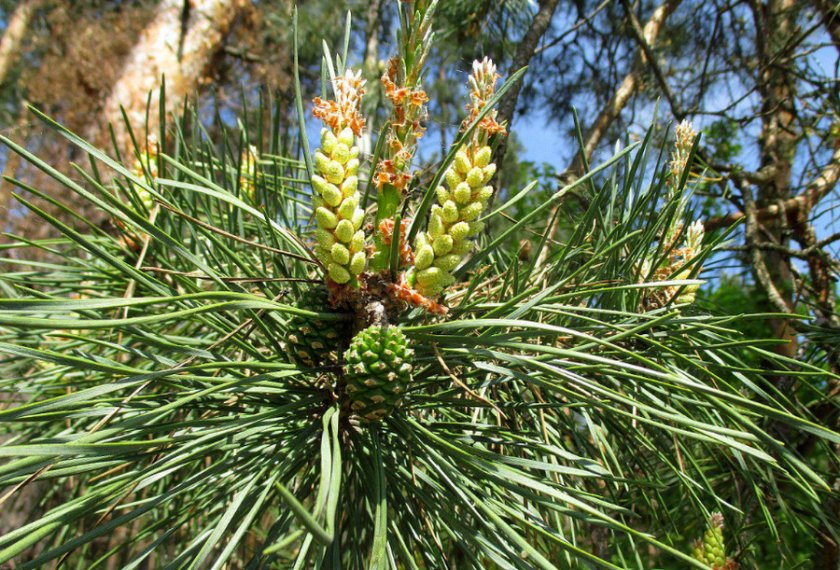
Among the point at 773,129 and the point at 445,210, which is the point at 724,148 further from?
the point at 445,210

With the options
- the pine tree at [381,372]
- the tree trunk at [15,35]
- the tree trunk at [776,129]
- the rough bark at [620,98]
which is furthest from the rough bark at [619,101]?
the tree trunk at [15,35]

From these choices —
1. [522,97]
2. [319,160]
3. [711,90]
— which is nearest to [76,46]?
[522,97]

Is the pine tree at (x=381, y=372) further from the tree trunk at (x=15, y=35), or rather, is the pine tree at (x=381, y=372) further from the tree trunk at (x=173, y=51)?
the tree trunk at (x=15, y=35)

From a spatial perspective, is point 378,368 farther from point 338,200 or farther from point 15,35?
point 15,35

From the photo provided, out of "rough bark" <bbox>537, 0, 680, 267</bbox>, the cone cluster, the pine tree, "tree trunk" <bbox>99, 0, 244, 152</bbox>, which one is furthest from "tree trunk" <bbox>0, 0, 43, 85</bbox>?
the cone cluster

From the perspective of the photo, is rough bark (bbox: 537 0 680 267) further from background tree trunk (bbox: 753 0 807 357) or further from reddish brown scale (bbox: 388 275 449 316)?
reddish brown scale (bbox: 388 275 449 316)

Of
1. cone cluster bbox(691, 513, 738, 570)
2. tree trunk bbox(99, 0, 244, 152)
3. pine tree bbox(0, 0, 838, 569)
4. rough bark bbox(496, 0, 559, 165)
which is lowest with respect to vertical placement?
cone cluster bbox(691, 513, 738, 570)
